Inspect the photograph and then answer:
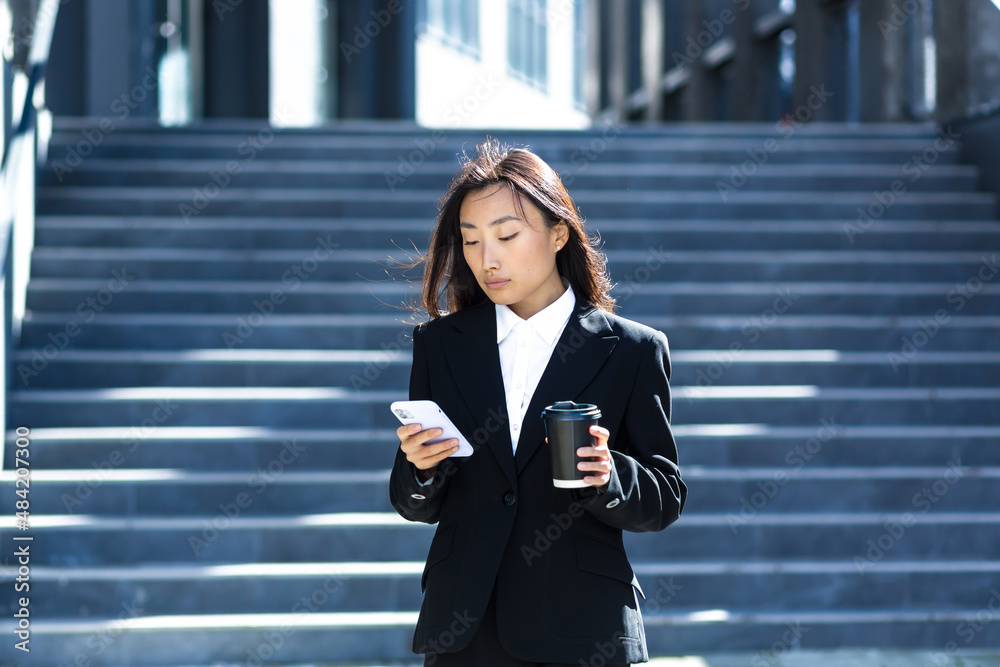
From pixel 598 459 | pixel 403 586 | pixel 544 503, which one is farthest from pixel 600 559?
pixel 403 586

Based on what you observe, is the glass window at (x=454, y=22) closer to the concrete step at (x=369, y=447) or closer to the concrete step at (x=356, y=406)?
the concrete step at (x=356, y=406)

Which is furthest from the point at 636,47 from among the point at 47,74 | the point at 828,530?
the point at 828,530

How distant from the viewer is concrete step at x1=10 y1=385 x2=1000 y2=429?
5332 millimetres

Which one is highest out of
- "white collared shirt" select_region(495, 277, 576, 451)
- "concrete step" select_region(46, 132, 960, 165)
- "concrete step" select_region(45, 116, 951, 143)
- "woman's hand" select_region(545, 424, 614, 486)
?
"concrete step" select_region(45, 116, 951, 143)

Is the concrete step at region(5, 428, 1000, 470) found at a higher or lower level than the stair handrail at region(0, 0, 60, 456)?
lower

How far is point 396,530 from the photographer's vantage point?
4.76 m

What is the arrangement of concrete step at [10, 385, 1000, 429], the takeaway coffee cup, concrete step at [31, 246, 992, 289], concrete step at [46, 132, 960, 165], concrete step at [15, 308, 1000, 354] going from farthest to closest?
concrete step at [46, 132, 960, 165] → concrete step at [31, 246, 992, 289] → concrete step at [15, 308, 1000, 354] → concrete step at [10, 385, 1000, 429] → the takeaway coffee cup

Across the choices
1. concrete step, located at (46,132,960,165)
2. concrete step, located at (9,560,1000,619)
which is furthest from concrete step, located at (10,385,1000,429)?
concrete step, located at (46,132,960,165)

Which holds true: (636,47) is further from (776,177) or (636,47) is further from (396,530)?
(396,530)

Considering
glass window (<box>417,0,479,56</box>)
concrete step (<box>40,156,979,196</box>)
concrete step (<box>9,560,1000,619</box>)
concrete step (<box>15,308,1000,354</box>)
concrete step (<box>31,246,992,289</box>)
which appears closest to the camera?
concrete step (<box>9,560,1000,619</box>)

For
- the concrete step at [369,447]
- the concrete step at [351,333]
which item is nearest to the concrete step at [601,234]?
the concrete step at [351,333]

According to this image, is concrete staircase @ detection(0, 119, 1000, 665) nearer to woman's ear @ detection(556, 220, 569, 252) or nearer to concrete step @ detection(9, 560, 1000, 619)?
concrete step @ detection(9, 560, 1000, 619)

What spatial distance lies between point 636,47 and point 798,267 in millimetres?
22143

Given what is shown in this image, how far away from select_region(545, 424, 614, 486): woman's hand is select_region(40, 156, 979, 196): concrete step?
565cm
